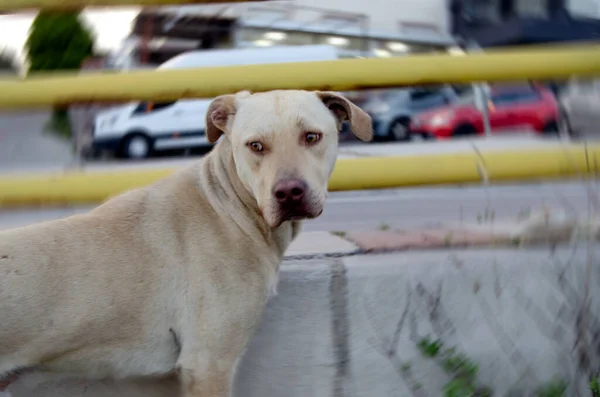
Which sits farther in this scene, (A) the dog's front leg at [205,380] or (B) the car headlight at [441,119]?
(B) the car headlight at [441,119]

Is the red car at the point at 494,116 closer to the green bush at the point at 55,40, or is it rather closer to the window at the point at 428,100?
the window at the point at 428,100

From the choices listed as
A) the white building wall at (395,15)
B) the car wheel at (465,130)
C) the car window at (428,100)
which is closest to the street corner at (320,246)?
the white building wall at (395,15)

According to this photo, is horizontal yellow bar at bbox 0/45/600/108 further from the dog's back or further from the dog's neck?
the dog's back

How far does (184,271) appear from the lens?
2209 mm

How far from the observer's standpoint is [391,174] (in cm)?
261

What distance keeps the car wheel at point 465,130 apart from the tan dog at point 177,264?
1045 centimetres

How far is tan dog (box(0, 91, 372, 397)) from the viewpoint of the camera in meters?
2.02

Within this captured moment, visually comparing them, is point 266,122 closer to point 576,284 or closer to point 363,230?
point 363,230

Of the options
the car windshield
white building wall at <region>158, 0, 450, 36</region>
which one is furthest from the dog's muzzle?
the car windshield

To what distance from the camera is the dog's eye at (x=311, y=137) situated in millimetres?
2268

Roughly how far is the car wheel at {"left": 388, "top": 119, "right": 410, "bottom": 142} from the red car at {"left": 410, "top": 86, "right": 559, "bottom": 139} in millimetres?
152

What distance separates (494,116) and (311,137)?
10.9 metres

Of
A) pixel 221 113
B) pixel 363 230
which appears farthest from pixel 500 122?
pixel 221 113

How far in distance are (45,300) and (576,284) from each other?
2208mm
